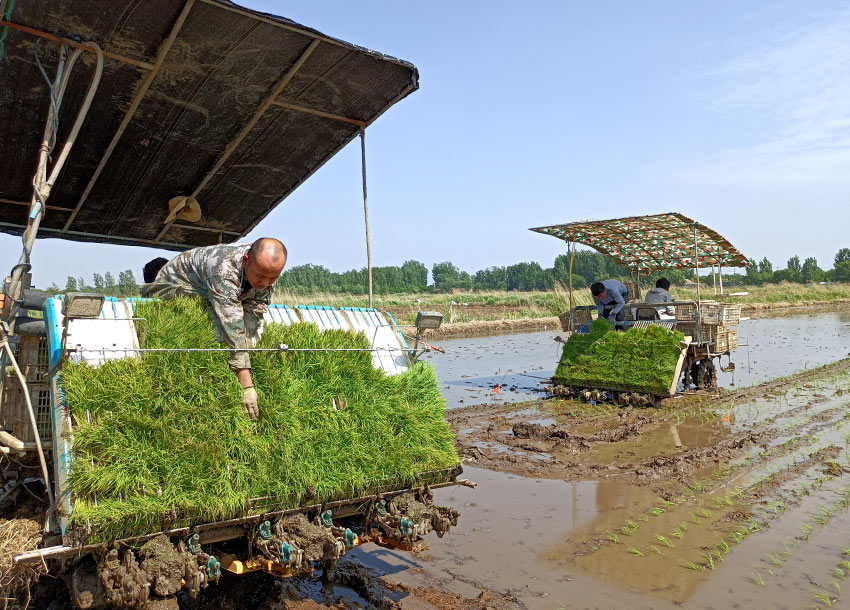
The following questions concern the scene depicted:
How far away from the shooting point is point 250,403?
357 cm

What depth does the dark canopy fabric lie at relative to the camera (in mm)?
3955

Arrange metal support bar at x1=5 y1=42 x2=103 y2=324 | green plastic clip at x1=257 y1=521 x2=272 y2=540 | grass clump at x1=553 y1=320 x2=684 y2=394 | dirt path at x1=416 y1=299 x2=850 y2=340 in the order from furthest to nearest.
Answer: dirt path at x1=416 y1=299 x2=850 y2=340 < grass clump at x1=553 y1=320 x2=684 y2=394 < metal support bar at x1=5 y1=42 x2=103 y2=324 < green plastic clip at x1=257 y1=521 x2=272 y2=540

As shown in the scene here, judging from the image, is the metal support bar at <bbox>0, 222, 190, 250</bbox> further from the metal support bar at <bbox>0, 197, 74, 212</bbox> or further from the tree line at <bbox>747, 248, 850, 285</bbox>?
the tree line at <bbox>747, 248, 850, 285</bbox>

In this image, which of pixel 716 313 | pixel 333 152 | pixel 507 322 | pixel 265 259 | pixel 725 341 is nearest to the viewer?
pixel 265 259

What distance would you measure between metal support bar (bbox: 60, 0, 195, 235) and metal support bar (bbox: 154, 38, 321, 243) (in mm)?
854

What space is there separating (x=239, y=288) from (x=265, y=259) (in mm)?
319

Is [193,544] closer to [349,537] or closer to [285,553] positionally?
[285,553]

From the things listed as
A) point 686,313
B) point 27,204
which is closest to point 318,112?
point 27,204

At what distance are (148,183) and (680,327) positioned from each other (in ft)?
32.3

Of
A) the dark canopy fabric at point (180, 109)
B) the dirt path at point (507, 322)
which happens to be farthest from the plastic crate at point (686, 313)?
the dirt path at point (507, 322)

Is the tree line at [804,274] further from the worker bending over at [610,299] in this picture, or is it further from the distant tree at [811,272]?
the worker bending over at [610,299]

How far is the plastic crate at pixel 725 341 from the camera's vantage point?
12267 mm

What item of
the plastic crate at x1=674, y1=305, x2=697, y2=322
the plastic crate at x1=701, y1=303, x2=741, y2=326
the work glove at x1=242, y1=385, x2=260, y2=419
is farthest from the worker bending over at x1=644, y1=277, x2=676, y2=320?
the work glove at x1=242, y1=385, x2=260, y2=419

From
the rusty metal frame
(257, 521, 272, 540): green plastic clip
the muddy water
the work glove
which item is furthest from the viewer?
the muddy water
